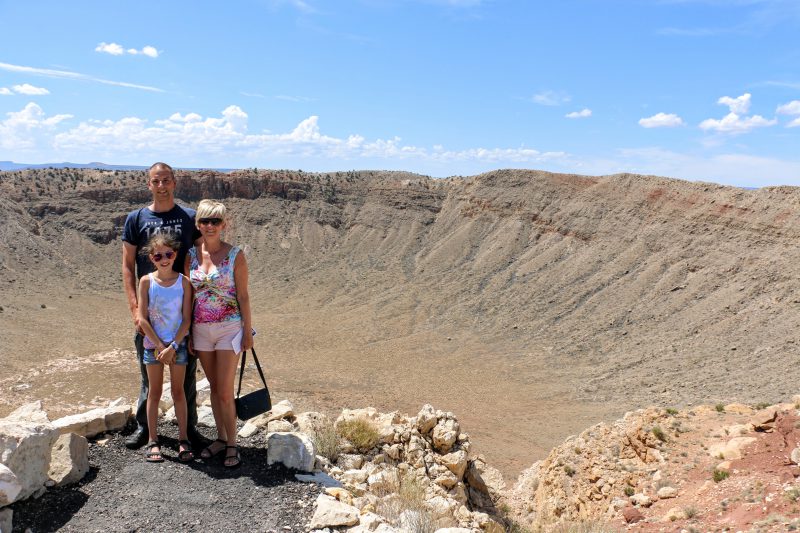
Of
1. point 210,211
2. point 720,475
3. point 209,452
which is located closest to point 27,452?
point 209,452

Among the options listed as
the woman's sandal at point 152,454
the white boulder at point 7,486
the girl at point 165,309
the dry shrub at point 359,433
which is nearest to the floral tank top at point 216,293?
the girl at point 165,309

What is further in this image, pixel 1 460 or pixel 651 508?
pixel 651 508

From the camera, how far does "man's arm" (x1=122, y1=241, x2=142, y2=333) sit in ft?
19.4

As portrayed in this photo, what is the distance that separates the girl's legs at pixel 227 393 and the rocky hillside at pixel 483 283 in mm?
15075

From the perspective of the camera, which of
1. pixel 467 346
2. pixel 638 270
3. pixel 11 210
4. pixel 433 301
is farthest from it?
pixel 11 210

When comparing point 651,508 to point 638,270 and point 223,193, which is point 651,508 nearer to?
point 638,270

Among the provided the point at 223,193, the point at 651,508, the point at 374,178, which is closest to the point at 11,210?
the point at 223,193

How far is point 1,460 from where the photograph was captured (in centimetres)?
492

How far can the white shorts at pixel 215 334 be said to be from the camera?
579 cm

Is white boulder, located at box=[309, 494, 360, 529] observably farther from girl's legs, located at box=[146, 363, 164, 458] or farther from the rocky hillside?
the rocky hillside

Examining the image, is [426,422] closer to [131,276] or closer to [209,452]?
[209,452]

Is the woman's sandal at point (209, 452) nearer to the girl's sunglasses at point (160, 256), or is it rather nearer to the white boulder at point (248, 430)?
the white boulder at point (248, 430)

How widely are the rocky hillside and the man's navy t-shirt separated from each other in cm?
1592

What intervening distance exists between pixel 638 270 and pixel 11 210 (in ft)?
166
